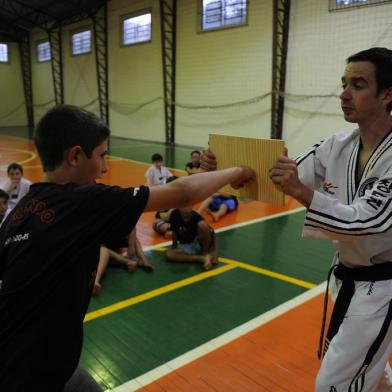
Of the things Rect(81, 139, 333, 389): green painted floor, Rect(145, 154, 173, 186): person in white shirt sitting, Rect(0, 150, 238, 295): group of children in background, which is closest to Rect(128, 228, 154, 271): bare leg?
Rect(0, 150, 238, 295): group of children in background

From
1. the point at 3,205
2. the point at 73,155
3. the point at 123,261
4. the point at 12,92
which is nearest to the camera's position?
the point at 73,155

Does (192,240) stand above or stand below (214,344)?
above

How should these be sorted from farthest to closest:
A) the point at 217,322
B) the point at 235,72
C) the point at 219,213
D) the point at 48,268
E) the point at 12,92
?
the point at 12,92, the point at 235,72, the point at 219,213, the point at 217,322, the point at 48,268

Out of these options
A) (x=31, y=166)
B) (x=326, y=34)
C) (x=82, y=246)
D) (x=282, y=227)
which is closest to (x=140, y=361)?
(x=82, y=246)

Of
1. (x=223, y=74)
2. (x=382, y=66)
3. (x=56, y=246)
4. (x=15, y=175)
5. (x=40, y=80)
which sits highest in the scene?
(x=40, y=80)

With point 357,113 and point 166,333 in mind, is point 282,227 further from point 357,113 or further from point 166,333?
point 357,113

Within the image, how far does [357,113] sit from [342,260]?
0.74 metres

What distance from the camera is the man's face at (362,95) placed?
1.88 m

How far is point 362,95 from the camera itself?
1.89 meters

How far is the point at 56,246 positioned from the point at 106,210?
20cm

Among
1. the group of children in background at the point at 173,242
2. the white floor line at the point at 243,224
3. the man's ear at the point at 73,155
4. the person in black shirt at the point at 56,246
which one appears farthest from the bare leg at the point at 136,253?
the man's ear at the point at 73,155

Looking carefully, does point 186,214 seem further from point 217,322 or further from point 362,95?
point 362,95

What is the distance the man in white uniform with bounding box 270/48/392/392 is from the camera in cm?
171

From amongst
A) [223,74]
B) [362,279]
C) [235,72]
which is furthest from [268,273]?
[223,74]
